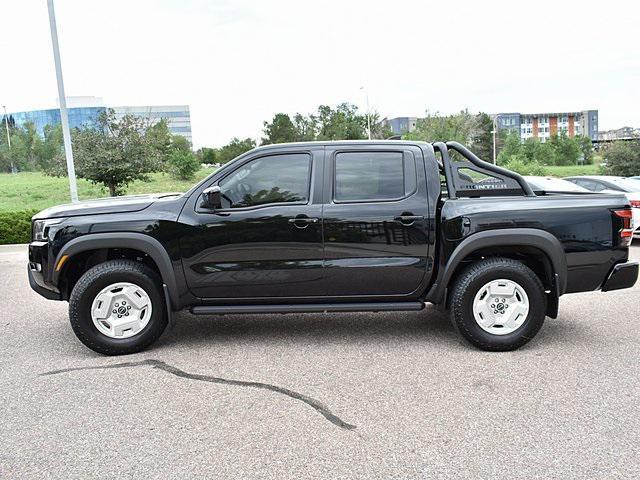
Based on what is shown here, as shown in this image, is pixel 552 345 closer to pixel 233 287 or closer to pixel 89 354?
pixel 233 287

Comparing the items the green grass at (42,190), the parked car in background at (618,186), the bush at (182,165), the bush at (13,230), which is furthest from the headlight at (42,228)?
the bush at (182,165)

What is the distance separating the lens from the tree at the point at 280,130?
51.9m

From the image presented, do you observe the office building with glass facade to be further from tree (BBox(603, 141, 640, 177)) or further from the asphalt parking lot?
tree (BBox(603, 141, 640, 177))

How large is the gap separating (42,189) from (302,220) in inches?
848

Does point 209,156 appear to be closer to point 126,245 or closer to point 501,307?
point 126,245

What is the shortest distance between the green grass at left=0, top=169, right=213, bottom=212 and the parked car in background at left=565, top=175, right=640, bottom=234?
1248 centimetres

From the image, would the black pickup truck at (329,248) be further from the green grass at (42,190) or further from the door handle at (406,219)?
the green grass at (42,190)

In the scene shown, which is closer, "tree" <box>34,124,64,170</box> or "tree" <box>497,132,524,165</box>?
"tree" <box>34,124,64,170</box>

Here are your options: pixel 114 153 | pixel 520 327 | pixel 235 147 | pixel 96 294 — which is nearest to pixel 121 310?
pixel 96 294

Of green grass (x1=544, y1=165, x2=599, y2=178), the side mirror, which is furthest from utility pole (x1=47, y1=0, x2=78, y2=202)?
green grass (x1=544, y1=165, x2=599, y2=178)

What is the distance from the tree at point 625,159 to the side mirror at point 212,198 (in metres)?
35.5

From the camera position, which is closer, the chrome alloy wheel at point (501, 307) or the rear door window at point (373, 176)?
the chrome alloy wheel at point (501, 307)

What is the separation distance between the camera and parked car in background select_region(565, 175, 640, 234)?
35.6ft

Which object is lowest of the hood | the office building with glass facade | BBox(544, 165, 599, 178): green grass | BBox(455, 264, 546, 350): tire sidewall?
BBox(544, 165, 599, 178): green grass
